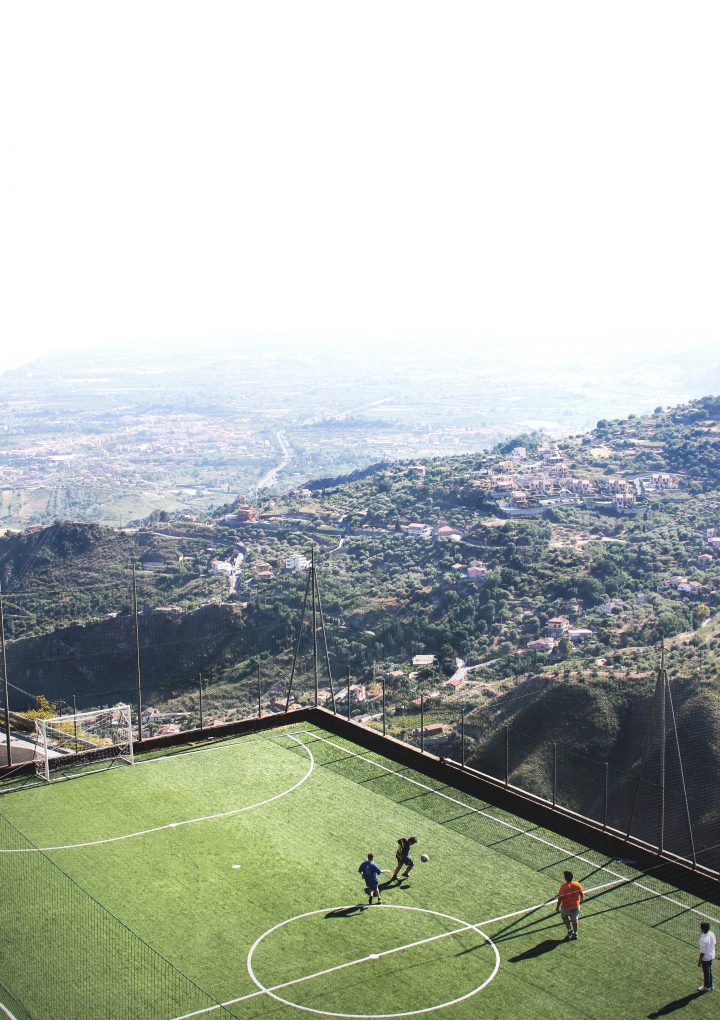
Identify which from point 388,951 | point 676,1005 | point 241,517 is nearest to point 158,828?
point 388,951

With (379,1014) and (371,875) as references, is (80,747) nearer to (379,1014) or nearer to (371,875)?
(371,875)

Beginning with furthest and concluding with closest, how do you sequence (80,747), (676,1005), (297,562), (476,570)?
(297,562)
(476,570)
(80,747)
(676,1005)

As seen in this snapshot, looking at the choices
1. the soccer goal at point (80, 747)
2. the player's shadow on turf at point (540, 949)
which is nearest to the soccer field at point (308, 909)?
the player's shadow on turf at point (540, 949)

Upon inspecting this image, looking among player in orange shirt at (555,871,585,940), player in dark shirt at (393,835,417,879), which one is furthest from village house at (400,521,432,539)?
player in orange shirt at (555,871,585,940)

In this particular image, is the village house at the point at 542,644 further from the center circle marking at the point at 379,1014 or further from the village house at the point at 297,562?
the center circle marking at the point at 379,1014

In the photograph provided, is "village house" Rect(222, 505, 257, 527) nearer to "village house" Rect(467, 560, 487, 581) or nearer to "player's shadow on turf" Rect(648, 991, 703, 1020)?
"village house" Rect(467, 560, 487, 581)

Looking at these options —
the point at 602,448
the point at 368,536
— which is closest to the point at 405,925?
the point at 368,536

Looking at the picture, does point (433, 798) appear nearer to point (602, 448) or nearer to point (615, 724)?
point (615, 724)
